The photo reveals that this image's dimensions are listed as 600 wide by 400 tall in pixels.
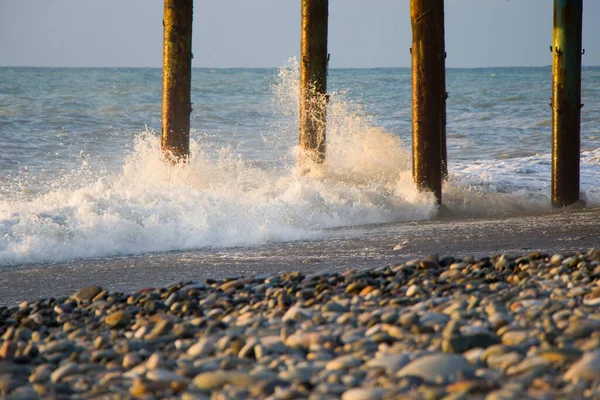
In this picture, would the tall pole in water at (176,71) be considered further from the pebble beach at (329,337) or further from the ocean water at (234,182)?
the pebble beach at (329,337)

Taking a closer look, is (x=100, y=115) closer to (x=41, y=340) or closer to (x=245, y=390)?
(x=41, y=340)

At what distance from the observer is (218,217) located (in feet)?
22.4

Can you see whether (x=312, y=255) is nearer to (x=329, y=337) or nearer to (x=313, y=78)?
(x=329, y=337)

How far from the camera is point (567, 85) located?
7.36m

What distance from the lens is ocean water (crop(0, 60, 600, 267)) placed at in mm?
6434

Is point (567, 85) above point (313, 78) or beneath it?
beneath

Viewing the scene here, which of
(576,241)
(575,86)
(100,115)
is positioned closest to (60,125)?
(100,115)

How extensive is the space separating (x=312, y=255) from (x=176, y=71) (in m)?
3.03

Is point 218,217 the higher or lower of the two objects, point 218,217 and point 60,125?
the lower

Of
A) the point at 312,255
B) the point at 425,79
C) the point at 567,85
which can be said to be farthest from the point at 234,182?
the point at 567,85

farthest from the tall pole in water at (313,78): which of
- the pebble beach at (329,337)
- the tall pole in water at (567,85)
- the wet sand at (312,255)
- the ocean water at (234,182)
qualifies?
the pebble beach at (329,337)

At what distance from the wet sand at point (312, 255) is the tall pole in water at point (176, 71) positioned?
6.57 feet

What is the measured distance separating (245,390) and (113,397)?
1.34 ft

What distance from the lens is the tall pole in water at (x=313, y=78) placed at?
333 inches
